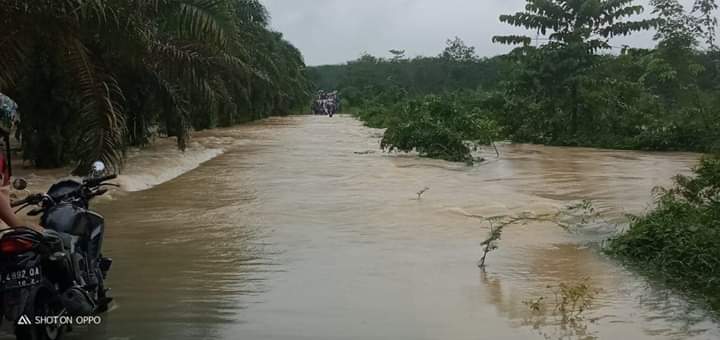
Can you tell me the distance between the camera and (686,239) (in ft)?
23.8

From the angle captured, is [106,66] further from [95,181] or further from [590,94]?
[590,94]

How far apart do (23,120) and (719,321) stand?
13.3 metres

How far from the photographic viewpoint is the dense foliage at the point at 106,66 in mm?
11258

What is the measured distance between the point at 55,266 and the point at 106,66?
36.7 ft

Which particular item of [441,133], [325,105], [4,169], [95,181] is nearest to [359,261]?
[95,181]

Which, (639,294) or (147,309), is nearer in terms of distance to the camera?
(147,309)

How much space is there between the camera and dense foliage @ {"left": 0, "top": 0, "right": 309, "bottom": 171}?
11258 mm

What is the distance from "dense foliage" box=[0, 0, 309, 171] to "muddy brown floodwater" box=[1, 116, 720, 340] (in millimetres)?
1504

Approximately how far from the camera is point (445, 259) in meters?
7.61

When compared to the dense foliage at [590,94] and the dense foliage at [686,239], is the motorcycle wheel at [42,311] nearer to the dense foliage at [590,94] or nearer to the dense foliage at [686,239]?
the dense foliage at [686,239]

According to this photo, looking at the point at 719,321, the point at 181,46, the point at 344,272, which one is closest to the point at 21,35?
the point at 181,46

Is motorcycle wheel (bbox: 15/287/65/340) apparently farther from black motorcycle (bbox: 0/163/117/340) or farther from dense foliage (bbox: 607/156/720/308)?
dense foliage (bbox: 607/156/720/308)

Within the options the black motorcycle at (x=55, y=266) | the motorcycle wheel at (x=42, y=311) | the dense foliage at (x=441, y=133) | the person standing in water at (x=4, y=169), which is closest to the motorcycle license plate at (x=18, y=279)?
the black motorcycle at (x=55, y=266)

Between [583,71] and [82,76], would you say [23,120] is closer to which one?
[82,76]
